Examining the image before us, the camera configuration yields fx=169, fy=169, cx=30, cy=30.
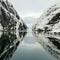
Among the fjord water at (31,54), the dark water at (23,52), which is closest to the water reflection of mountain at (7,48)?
the dark water at (23,52)

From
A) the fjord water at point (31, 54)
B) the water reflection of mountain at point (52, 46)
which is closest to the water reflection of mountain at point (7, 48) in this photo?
the fjord water at point (31, 54)

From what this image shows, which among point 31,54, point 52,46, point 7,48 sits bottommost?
point 52,46

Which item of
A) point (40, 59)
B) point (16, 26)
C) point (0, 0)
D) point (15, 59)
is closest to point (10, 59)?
point (15, 59)

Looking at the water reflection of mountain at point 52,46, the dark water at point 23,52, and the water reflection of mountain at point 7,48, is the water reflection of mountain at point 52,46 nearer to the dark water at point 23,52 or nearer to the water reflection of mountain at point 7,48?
the dark water at point 23,52

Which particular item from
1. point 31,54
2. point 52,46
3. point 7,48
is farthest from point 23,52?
point 52,46

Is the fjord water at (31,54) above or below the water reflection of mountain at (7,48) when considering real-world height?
below

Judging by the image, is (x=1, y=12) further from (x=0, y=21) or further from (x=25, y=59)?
(x=25, y=59)

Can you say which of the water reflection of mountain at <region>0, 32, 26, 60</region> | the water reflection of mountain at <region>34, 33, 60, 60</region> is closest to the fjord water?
the water reflection of mountain at <region>0, 32, 26, 60</region>

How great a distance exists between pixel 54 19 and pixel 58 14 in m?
4.79

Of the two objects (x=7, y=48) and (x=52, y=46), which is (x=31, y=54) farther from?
(x=52, y=46)

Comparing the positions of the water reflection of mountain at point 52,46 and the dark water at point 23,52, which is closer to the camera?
the dark water at point 23,52

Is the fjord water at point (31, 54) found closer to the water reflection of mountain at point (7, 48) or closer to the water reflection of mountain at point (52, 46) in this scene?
the water reflection of mountain at point (7, 48)

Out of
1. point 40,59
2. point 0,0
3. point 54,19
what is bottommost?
point 40,59

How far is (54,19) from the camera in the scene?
111625 millimetres
